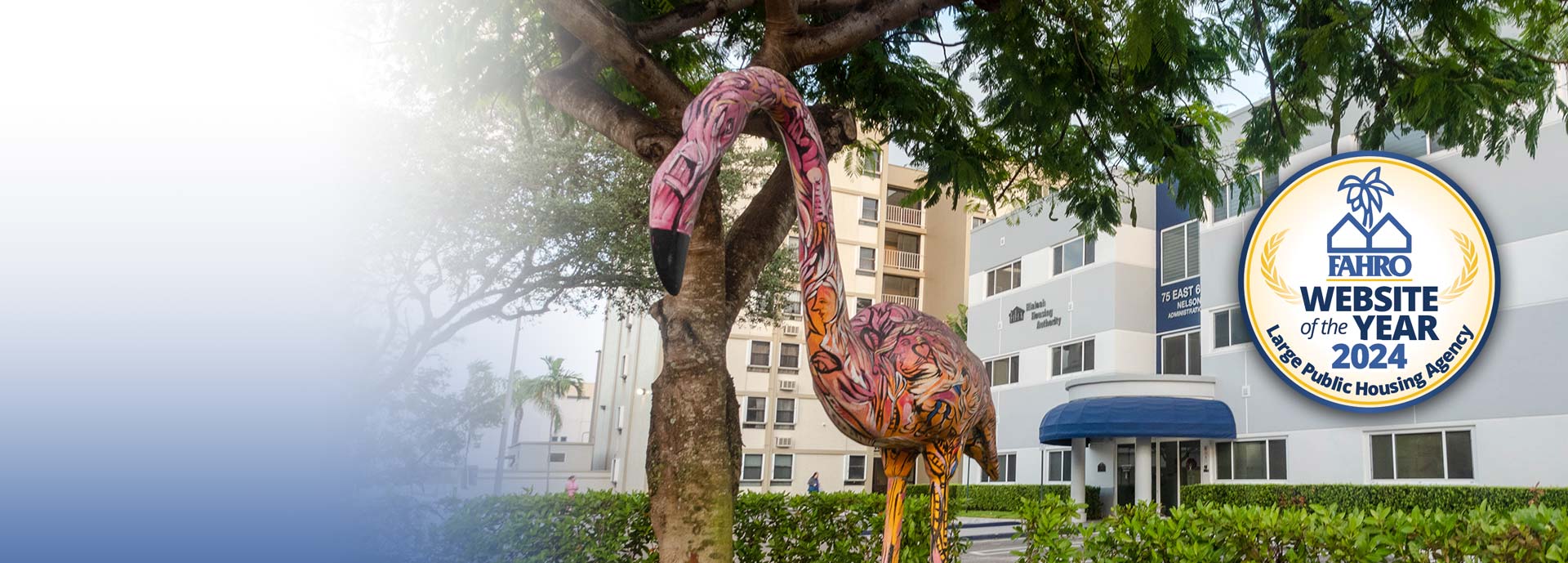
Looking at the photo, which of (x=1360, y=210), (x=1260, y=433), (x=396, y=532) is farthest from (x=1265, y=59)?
(x=1260, y=433)

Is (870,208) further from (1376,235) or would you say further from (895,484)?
(895,484)

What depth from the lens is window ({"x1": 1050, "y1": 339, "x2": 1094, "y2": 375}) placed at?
87.1 ft

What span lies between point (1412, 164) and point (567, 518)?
1397 centimetres

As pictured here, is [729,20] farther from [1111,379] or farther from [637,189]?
[1111,379]

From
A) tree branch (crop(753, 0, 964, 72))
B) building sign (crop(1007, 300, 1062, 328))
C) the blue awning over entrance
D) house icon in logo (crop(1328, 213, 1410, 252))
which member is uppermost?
building sign (crop(1007, 300, 1062, 328))

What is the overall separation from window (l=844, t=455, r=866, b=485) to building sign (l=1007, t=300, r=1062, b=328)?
437 inches

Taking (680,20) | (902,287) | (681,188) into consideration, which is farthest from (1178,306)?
(681,188)

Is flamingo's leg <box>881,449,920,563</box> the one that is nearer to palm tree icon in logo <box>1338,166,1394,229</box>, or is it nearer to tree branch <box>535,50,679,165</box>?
tree branch <box>535,50,679,165</box>

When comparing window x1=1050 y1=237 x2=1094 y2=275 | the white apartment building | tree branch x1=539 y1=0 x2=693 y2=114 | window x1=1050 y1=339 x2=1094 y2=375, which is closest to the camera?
tree branch x1=539 y1=0 x2=693 y2=114

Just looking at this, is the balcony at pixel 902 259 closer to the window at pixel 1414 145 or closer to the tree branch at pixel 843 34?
the window at pixel 1414 145

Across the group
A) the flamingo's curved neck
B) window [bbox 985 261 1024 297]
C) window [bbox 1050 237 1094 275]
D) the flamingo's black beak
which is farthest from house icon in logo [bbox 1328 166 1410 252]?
window [bbox 985 261 1024 297]

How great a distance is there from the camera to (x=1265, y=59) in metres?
6.71

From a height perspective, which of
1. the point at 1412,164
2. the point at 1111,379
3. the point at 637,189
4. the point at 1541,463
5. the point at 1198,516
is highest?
the point at 1412,164

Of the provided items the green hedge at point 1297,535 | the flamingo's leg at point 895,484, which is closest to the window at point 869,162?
the green hedge at point 1297,535
